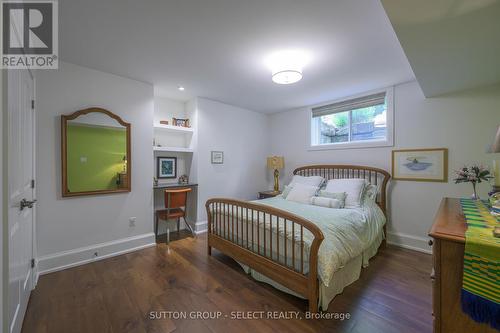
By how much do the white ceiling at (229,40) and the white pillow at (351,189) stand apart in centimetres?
151

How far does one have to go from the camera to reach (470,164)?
2.62 meters

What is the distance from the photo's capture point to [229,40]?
80.1 inches

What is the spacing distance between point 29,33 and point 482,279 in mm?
3491

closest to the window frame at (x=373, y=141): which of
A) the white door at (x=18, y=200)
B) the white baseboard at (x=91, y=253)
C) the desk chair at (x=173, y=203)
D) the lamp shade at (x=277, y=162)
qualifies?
the lamp shade at (x=277, y=162)

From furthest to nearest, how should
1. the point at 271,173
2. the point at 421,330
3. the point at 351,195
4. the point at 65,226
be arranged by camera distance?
the point at 271,173 → the point at 351,195 → the point at 65,226 → the point at 421,330

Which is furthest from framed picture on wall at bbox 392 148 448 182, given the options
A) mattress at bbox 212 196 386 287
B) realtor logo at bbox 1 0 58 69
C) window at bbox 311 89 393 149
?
realtor logo at bbox 1 0 58 69

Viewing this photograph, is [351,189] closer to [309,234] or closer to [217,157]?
[309,234]

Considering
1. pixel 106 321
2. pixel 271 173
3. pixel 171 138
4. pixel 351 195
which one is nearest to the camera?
pixel 106 321

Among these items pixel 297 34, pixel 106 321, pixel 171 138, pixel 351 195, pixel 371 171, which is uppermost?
pixel 297 34

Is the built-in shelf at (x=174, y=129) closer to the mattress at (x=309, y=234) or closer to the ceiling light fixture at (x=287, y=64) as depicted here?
the mattress at (x=309, y=234)

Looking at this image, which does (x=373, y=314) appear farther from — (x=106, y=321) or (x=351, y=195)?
(x=106, y=321)

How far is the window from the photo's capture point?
3.35 meters

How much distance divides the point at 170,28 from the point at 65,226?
260cm

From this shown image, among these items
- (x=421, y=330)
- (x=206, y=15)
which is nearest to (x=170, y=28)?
(x=206, y=15)
